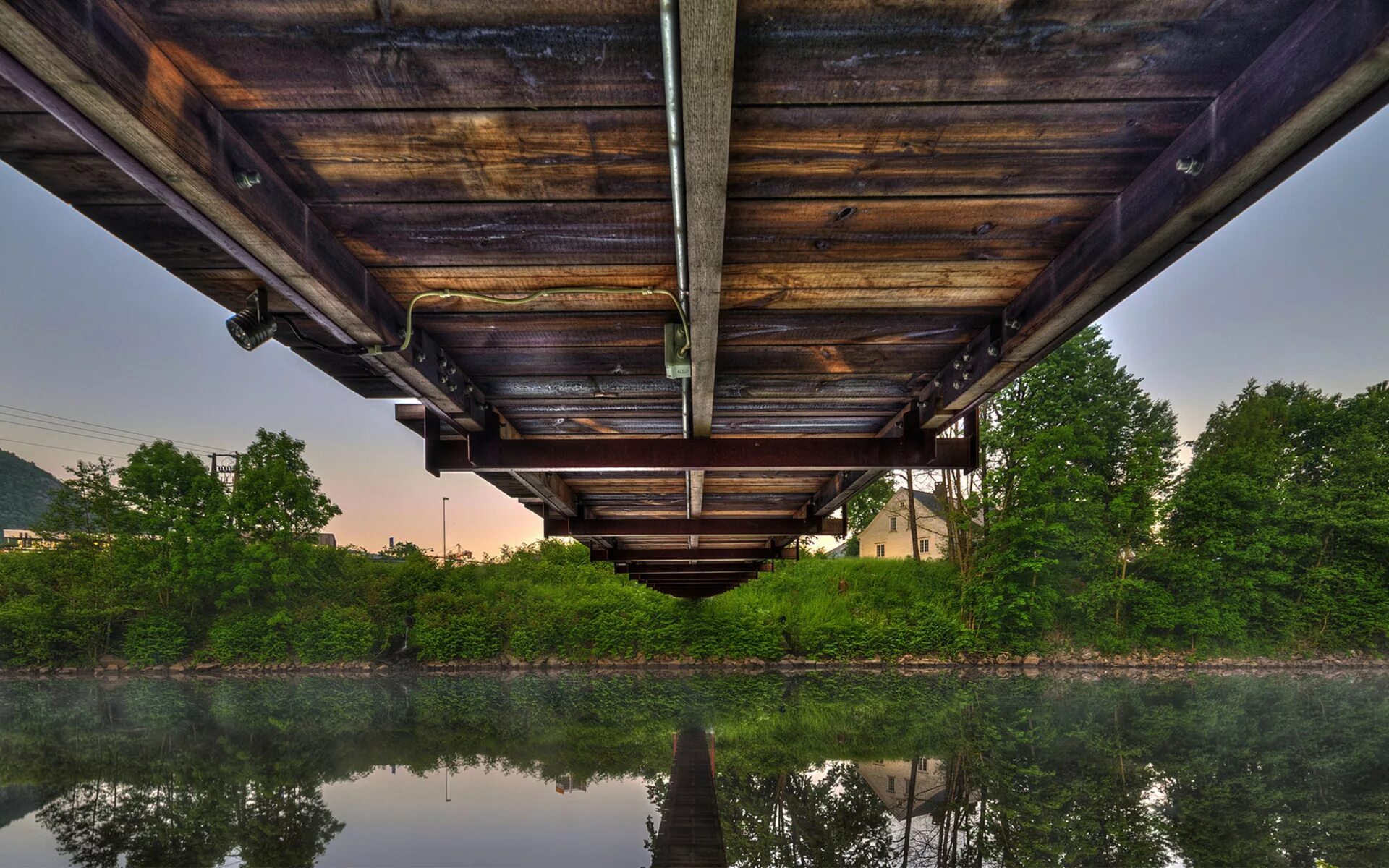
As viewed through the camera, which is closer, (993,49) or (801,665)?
(993,49)

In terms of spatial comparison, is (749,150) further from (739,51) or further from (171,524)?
(171,524)

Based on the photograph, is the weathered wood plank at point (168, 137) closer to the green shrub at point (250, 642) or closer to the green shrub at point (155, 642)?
the green shrub at point (250, 642)

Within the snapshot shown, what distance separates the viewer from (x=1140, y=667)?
2273cm

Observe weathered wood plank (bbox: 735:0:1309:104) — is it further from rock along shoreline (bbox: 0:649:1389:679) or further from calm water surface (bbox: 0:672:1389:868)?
rock along shoreline (bbox: 0:649:1389:679)

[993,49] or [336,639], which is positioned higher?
[993,49]

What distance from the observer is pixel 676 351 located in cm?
249

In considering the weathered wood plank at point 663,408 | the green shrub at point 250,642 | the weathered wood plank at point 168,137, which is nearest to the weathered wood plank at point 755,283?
the weathered wood plank at point 168,137

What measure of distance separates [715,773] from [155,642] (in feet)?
69.6

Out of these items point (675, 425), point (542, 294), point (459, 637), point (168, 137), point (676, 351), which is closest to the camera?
point (168, 137)

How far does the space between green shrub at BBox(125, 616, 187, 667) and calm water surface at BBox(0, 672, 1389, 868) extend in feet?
6.19

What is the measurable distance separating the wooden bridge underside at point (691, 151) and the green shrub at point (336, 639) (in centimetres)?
2396

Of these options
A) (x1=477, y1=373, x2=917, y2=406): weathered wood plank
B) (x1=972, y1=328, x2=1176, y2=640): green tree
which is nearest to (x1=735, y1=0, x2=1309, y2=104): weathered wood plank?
(x1=477, y1=373, x2=917, y2=406): weathered wood plank

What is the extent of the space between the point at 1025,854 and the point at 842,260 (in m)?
10.9

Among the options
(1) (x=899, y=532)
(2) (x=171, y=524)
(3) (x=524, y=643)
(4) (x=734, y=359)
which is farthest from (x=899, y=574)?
(2) (x=171, y=524)
